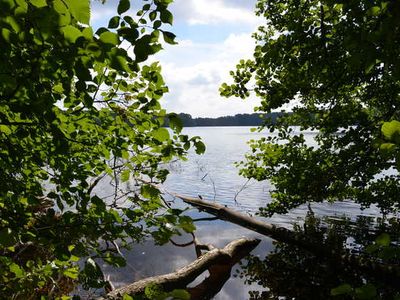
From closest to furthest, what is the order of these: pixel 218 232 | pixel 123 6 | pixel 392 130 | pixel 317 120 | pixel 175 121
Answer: pixel 392 130
pixel 123 6
pixel 175 121
pixel 317 120
pixel 218 232

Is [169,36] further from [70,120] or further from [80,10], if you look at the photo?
[70,120]

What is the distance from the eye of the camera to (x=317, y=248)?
38.6 ft

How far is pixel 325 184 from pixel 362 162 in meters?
1.08

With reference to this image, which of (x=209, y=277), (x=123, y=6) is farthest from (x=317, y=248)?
(x=123, y=6)

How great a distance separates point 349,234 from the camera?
1803cm

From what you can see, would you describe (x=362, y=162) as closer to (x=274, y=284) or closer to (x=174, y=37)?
(x=274, y=284)

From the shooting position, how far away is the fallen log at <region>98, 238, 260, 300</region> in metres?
9.00

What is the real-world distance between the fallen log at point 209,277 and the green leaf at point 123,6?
7024 mm

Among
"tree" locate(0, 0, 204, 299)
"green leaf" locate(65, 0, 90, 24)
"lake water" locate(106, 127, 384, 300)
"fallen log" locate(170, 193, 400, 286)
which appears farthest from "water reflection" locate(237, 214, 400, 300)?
"green leaf" locate(65, 0, 90, 24)

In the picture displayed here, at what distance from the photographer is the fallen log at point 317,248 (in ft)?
31.7

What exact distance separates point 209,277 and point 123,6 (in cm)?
1123

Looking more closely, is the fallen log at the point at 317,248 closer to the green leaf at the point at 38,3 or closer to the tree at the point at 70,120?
the tree at the point at 70,120

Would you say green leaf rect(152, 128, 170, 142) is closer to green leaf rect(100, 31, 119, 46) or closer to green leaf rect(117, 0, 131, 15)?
green leaf rect(117, 0, 131, 15)

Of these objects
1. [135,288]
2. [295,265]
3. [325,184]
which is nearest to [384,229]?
[295,265]
